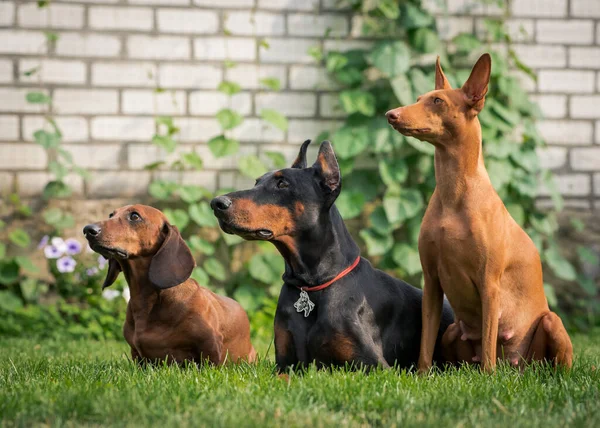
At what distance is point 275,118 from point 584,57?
3115mm

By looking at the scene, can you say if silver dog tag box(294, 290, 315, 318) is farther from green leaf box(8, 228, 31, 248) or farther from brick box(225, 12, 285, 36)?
brick box(225, 12, 285, 36)

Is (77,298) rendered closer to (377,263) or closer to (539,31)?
(377,263)

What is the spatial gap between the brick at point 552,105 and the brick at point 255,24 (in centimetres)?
257

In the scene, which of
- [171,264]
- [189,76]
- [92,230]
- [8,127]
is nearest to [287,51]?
[189,76]

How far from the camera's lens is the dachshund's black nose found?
4031 mm

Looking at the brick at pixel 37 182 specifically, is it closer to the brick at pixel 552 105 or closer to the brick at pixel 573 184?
the brick at pixel 552 105

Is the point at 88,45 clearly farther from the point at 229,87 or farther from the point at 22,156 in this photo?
the point at 229,87

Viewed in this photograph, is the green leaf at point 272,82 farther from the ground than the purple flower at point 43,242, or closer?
farther from the ground

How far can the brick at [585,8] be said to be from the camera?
7684 mm

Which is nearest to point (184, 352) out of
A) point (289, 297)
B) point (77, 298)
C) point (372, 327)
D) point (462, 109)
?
point (289, 297)

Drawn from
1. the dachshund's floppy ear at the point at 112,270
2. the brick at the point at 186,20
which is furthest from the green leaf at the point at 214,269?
the dachshund's floppy ear at the point at 112,270

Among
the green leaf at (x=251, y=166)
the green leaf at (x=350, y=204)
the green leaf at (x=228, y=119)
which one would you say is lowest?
the green leaf at (x=350, y=204)

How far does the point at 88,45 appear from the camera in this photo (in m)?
7.18

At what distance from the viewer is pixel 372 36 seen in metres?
7.48
